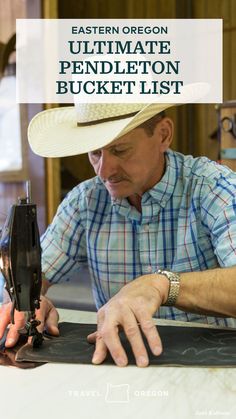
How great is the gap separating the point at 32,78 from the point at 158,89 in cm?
127

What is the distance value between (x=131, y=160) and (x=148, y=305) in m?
0.40

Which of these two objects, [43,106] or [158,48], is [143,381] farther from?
[43,106]

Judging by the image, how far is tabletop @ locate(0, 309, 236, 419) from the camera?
1.96 feet

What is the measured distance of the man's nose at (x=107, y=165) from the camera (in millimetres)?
1046

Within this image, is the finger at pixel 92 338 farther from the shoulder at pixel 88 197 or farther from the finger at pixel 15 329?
the shoulder at pixel 88 197

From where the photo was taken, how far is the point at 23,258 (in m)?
0.80

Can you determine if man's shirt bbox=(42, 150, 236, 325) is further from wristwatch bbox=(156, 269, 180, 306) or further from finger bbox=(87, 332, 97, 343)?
finger bbox=(87, 332, 97, 343)

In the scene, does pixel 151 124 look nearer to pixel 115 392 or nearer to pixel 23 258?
pixel 23 258

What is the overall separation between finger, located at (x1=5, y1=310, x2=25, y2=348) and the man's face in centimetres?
35

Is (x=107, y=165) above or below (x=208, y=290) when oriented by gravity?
above

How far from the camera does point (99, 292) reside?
1285 millimetres

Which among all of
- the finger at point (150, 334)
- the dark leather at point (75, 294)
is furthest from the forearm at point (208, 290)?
the dark leather at point (75, 294)

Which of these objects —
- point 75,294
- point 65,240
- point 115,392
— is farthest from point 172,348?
point 75,294

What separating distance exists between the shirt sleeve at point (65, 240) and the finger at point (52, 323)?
10.2 inches
